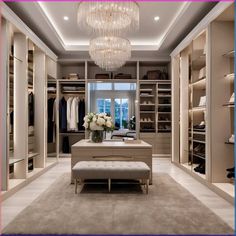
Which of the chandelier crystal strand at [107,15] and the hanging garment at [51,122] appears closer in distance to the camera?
the chandelier crystal strand at [107,15]

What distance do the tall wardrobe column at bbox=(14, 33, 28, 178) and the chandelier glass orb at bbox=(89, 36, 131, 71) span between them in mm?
1273

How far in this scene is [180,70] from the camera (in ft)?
18.9

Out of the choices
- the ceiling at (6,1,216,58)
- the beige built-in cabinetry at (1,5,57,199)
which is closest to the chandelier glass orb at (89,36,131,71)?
the ceiling at (6,1,216,58)

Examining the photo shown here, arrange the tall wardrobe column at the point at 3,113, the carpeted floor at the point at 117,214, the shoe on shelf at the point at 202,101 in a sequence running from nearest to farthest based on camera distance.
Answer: the carpeted floor at the point at 117,214, the tall wardrobe column at the point at 3,113, the shoe on shelf at the point at 202,101

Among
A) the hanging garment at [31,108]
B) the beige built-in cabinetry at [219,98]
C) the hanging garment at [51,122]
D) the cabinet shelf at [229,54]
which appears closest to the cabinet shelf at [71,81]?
the hanging garment at [51,122]

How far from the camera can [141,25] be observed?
5.35 metres

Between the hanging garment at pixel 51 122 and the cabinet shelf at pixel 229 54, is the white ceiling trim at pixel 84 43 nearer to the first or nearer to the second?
the cabinet shelf at pixel 229 54

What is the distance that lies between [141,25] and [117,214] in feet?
13.1

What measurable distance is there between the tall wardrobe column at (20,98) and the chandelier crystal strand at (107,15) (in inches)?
Result: 43.3

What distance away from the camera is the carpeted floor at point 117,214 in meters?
2.29

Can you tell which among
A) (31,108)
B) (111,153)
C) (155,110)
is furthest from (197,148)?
(31,108)

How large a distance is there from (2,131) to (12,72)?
1364 mm

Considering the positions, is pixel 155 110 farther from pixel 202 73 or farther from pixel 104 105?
pixel 202 73

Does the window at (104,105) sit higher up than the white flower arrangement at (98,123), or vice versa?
the window at (104,105)
